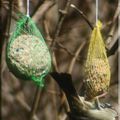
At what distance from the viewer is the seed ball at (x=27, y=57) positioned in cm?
212

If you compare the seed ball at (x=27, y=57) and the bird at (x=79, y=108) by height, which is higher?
the seed ball at (x=27, y=57)

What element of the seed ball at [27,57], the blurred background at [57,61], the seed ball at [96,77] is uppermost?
the seed ball at [27,57]

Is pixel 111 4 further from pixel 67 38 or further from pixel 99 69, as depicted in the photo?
pixel 99 69

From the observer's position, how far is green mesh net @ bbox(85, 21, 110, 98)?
2.14m

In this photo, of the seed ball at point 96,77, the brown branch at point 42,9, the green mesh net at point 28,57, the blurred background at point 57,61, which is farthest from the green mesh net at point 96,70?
the blurred background at point 57,61

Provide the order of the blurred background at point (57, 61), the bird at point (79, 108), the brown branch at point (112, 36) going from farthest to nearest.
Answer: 1. the blurred background at point (57, 61)
2. the brown branch at point (112, 36)
3. the bird at point (79, 108)

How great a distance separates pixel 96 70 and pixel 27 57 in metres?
0.30

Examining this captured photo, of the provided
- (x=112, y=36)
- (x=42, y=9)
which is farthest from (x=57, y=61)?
(x=112, y=36)

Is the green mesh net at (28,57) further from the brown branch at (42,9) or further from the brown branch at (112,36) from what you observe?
the brown branch at (42,9)

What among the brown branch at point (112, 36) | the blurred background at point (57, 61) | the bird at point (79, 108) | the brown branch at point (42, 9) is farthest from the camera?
the blurred background at point (57, 61)

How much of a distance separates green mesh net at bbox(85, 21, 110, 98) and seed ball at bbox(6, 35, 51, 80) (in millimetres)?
194

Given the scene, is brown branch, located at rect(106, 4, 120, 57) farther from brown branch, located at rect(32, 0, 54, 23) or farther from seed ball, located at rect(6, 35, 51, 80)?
seed ball, located at rect(6, 35, 51, 80)

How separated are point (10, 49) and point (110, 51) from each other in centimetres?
53

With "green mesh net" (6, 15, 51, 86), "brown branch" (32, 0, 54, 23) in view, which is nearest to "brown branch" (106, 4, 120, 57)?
"brown branch" (32, 0, 54, 23)
